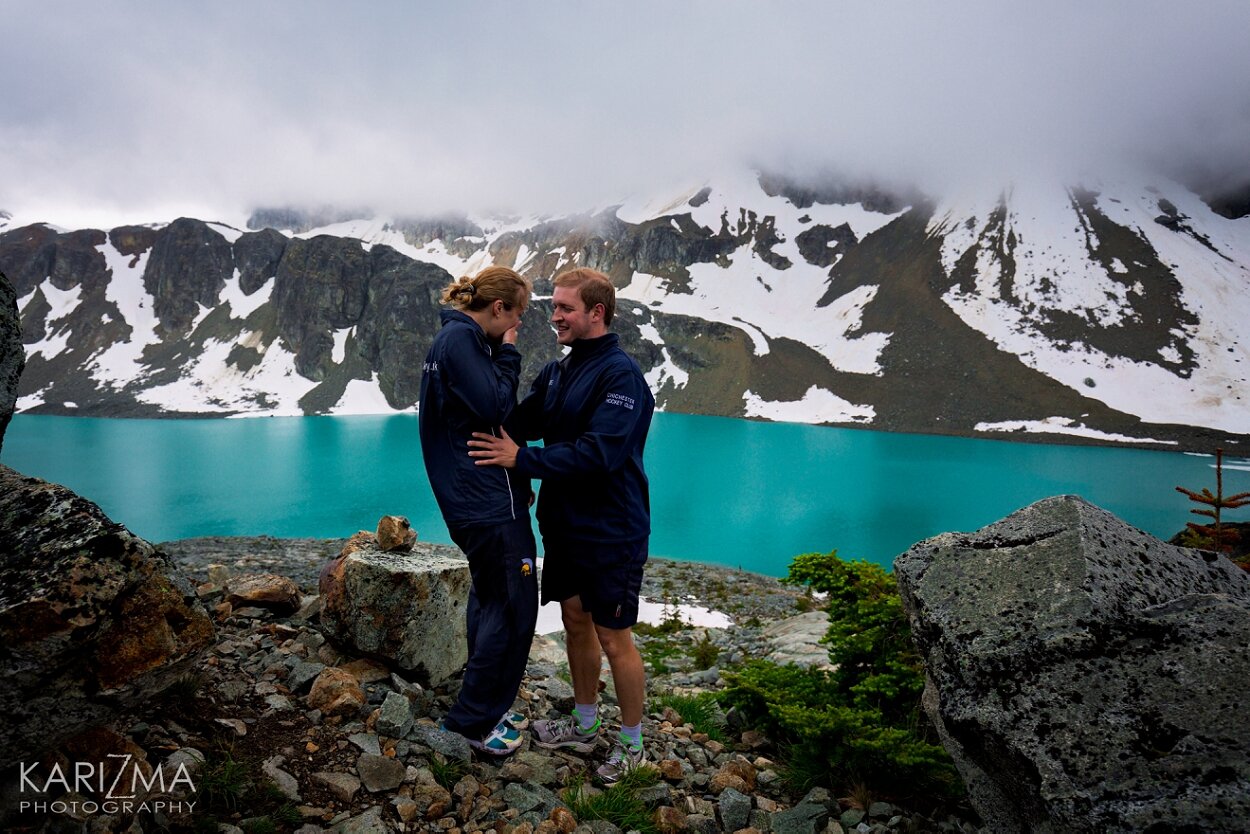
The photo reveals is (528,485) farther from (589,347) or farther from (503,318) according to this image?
(503,318)

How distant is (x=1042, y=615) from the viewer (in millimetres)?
2629

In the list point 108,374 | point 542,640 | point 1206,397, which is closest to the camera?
point 542,640

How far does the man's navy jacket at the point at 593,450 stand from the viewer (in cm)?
376

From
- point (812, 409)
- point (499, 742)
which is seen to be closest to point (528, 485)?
point (499, 742)

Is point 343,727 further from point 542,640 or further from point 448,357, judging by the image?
point 542,640

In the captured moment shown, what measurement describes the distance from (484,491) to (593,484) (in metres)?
0.68

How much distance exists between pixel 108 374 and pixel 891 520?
17932 cm

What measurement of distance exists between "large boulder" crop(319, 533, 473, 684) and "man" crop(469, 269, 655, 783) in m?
1.28

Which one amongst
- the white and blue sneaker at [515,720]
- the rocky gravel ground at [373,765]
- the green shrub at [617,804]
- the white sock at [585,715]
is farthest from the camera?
the white sock at [585,715]

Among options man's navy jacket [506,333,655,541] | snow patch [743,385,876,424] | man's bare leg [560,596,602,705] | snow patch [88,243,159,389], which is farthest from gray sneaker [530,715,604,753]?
snow patch [88,243,159,389]

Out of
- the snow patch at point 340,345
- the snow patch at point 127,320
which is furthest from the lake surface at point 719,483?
the snow patch at point 127,320

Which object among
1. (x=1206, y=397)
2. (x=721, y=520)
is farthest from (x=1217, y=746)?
(x=1206, y=397)

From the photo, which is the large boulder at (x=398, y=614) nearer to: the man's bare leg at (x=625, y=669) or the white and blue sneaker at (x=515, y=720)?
the white and blue sneaker at (x=515, y=720)

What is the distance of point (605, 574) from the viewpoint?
3.98 m
